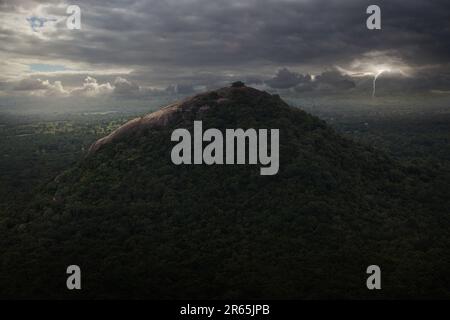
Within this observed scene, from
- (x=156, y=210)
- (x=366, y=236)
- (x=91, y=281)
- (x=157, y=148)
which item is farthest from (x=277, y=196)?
(x=91, y=281)

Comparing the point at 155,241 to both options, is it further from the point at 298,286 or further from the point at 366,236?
the point at 366,236

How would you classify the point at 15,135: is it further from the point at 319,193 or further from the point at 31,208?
the point at 319,193

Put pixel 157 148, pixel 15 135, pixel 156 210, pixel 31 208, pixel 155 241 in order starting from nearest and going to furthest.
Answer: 1. pixel 155 241
2. pixel 156 210
3. pixel 31 208
4. pixel 157 148
5. pixel 15 135

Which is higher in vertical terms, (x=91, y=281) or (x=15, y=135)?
(x=15, y=135)

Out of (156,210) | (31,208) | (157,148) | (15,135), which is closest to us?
(156,210)
